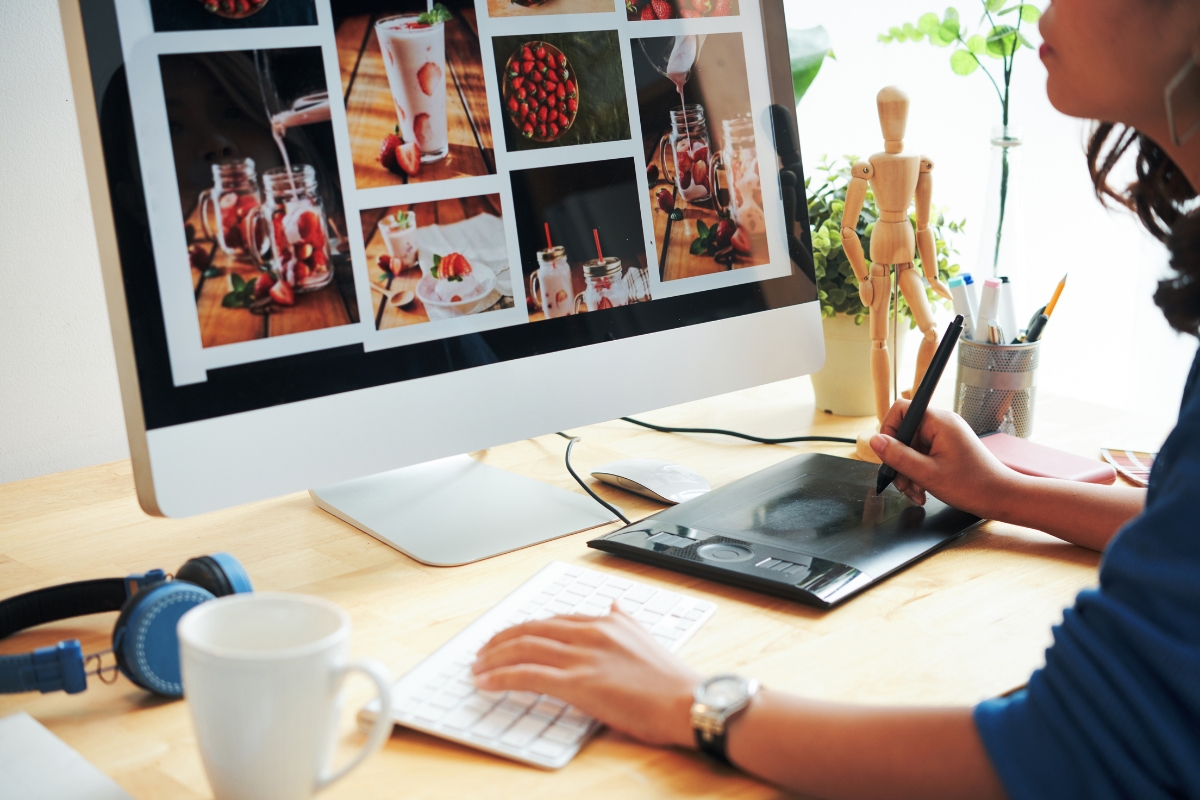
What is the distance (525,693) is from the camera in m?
0.60

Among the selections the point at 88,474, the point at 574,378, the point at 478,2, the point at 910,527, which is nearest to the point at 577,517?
the point at 574,378

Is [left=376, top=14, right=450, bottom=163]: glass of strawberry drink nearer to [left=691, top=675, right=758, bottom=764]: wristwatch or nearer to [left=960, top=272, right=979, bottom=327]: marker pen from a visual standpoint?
[left=691, top=675, right=758, bottom=764]: wristwatch

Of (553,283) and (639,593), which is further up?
(553,283)

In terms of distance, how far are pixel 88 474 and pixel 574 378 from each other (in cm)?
59

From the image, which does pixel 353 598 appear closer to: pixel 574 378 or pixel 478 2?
pixel 574 378

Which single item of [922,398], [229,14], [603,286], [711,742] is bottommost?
[711,742]

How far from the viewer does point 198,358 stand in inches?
27.2

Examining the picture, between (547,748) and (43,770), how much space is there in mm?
279

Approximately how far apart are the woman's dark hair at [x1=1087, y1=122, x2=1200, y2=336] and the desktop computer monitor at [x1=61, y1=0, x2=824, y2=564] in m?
0.29

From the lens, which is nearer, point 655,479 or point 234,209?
point 234,209

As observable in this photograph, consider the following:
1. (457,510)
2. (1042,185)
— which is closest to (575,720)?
(457,510)

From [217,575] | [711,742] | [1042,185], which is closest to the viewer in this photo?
[711,742]

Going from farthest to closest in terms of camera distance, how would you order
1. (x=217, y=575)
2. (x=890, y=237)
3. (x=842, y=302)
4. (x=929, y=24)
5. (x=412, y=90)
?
(x=929, y=24), (x=842, y=302), (x=890, y=237), (x=412, y=90), (x=217, y=575)

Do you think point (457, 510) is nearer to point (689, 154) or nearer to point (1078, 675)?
point (689, 154)
